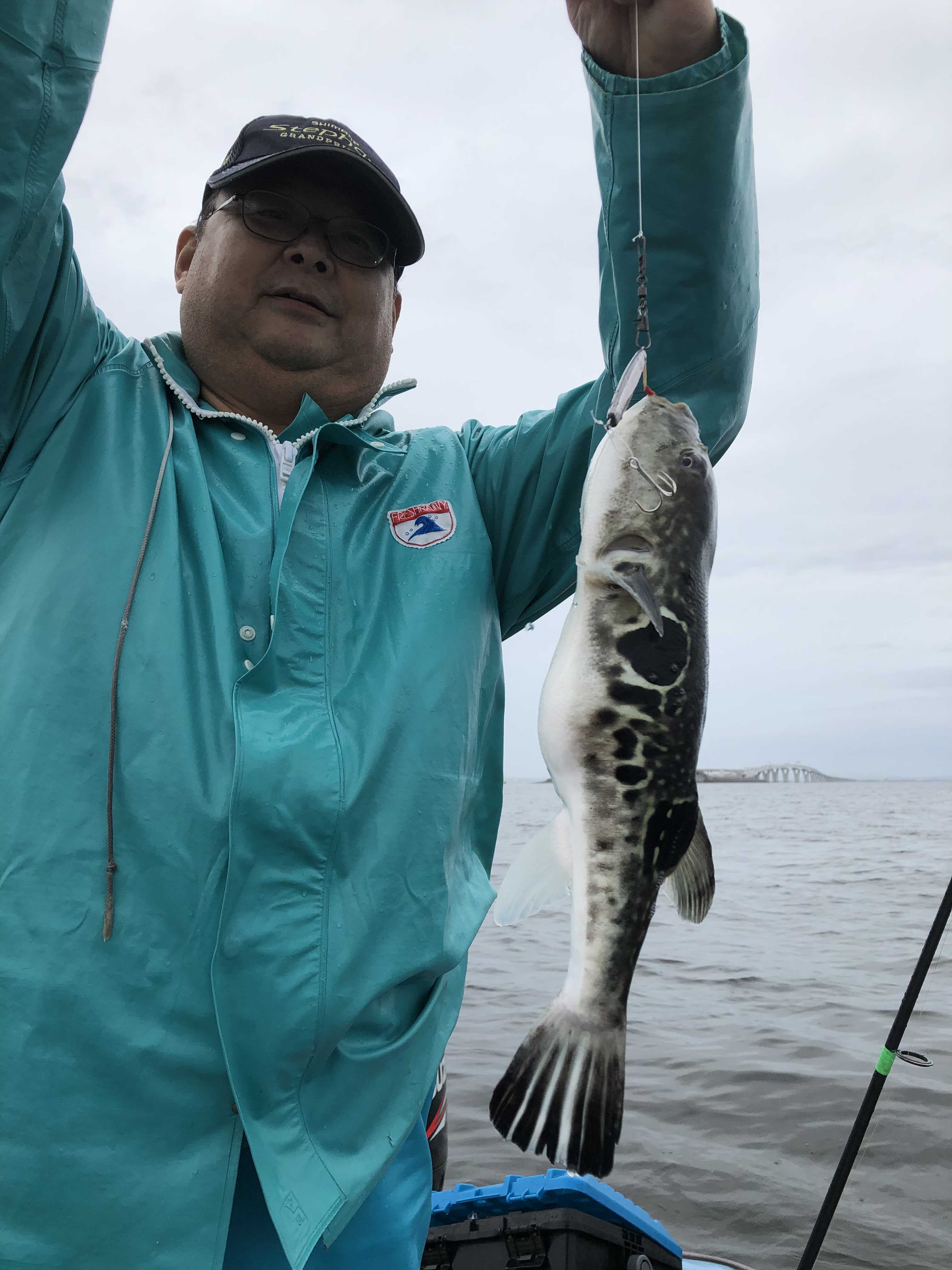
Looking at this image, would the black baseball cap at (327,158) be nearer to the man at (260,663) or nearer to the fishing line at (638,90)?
the man at (260,663)

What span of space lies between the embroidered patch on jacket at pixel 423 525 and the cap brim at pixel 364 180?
902mm

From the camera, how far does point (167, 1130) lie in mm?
1844

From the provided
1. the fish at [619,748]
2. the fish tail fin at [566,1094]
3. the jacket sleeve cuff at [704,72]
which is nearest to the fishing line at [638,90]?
the jacket sleeve cuff at [704,72]

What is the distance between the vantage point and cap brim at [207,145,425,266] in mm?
2582

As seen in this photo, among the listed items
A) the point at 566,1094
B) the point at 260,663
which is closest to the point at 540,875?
the point at 566,1094

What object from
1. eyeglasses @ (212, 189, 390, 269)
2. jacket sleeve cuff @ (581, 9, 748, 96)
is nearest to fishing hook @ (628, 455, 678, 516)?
jacket sleeve cuff @ (581, 9, 748, 96)

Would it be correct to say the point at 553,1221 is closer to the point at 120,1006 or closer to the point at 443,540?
the point at 120,1006

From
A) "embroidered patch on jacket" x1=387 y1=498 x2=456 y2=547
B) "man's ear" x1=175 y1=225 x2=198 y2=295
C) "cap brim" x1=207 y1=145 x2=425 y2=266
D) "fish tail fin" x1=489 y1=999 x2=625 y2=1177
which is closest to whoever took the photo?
"fish tail fin" x1=489 y1=999 x2=625 y2=1177

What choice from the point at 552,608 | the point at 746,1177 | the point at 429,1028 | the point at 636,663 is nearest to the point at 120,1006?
the point at 429,1028

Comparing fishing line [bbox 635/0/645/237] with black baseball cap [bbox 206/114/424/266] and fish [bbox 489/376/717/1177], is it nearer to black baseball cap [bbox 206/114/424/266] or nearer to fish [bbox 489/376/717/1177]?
fish [bbox 489/376/717/1177]

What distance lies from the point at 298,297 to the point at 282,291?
45 millimetres

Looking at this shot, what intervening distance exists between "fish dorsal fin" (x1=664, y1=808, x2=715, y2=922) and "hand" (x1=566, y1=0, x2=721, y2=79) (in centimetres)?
176

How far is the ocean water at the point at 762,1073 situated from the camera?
5.55 m

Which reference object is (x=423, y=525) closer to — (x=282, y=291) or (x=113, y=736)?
(x=282, y=291)
